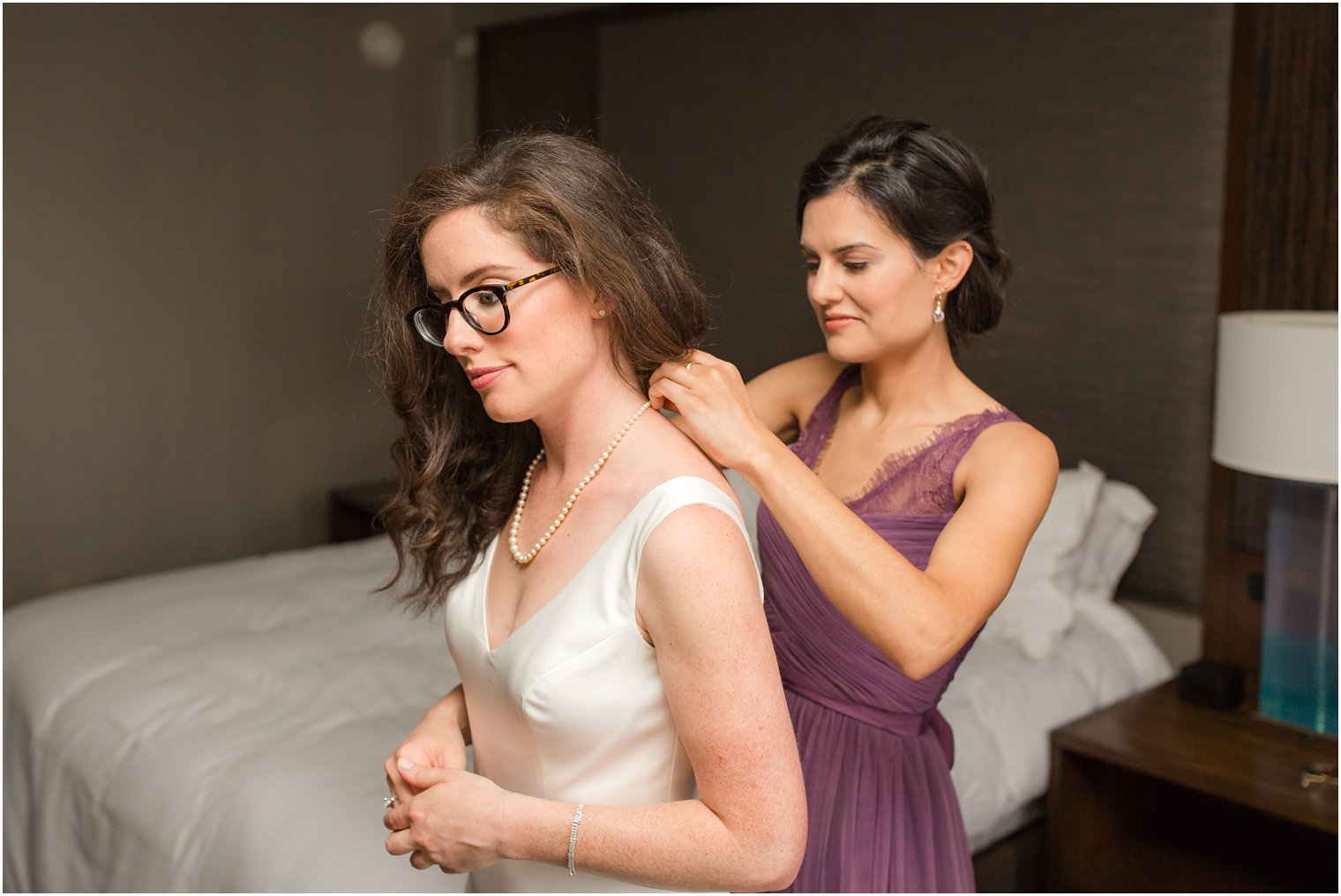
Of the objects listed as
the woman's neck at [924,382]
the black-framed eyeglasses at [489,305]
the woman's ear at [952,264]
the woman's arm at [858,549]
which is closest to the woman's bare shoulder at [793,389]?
the woman's neck at [924,382]

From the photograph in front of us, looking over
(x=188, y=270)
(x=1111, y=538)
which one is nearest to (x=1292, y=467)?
(x=1111, y=538)

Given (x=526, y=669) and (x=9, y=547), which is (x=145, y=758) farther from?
(x=9, y=547)

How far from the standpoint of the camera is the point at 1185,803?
2768mm

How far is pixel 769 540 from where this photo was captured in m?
1.55

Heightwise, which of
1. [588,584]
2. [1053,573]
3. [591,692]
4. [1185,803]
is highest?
[588,584]

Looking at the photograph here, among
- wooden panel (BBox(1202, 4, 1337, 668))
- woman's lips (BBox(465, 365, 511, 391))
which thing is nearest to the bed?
wooden panel (BBox(1202, 4, 1337, 668))

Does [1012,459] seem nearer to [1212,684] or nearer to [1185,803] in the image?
[1212,684]

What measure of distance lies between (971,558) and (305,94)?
4335 millimetres

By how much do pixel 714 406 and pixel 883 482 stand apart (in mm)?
406

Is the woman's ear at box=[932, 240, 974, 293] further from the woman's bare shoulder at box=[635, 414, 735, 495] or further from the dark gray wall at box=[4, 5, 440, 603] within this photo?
the dark gray wall at box=[4, 5, 440, 603]

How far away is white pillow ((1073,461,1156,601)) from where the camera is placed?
294 cm

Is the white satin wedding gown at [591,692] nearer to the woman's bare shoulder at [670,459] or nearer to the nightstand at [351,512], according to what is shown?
the woman's bare shoulder at [670,459]

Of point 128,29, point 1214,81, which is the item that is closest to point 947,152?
point 1214,81

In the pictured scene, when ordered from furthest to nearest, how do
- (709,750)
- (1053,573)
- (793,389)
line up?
(1053,573) < (793,389) < (709,750)
